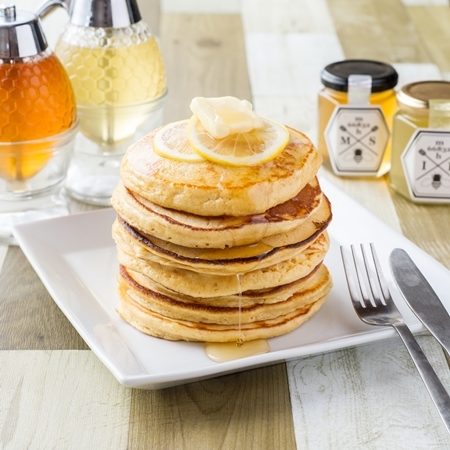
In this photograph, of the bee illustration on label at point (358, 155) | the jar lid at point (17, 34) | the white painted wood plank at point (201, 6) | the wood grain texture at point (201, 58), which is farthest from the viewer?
the white painted wood plank at point (201, 6)

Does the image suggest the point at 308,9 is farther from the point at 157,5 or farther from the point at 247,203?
the point at 247,203

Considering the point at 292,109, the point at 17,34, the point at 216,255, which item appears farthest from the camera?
the point at 292,109

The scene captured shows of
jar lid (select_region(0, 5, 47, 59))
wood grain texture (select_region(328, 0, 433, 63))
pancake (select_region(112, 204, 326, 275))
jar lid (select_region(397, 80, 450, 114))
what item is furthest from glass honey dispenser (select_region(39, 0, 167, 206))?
wood grain texture (select_region(328, 0, 433, 63))

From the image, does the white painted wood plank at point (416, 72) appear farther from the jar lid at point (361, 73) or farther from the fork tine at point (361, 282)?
the fork tine at point (361, 282)

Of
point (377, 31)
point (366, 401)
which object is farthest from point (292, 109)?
point (366, 401)

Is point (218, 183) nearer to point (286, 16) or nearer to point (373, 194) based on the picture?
point (373, 194)

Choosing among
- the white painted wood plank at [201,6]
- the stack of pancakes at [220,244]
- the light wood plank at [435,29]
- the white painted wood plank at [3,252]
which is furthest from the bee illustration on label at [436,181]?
the white painted wood plank at [201,6]
